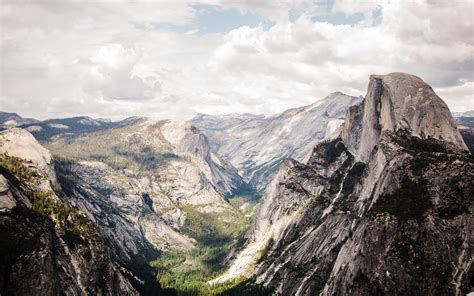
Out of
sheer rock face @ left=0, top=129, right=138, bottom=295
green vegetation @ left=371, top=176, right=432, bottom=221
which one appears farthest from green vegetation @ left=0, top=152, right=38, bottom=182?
green vegetation @ left=371, top=176, right=432, bottom=221

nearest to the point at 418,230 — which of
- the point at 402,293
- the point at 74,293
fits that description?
the point at 402,293

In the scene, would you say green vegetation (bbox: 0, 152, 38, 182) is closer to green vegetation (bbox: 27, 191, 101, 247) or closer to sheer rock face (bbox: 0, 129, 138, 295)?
sheer rock face (bbox: 0, 129, 138, 295)

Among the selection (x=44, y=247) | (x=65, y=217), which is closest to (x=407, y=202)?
(x=44, y=247)

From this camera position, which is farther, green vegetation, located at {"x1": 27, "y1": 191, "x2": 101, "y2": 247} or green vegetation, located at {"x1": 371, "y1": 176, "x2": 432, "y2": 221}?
green vegetation, located at {"x1": 27, "y1": 191, "x2": 101, "y2": 247}

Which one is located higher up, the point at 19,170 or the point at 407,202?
the point at 19,170

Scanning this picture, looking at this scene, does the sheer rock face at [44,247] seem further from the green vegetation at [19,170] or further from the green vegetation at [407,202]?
the green vegetation at [407,202]

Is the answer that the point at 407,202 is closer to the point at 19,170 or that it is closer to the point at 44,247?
the point at 44,247

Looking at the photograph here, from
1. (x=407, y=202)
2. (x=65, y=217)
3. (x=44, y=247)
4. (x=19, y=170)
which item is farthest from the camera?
(x=19, y=170)

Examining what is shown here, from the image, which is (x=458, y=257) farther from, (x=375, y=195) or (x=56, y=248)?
(x=56, y=248)
